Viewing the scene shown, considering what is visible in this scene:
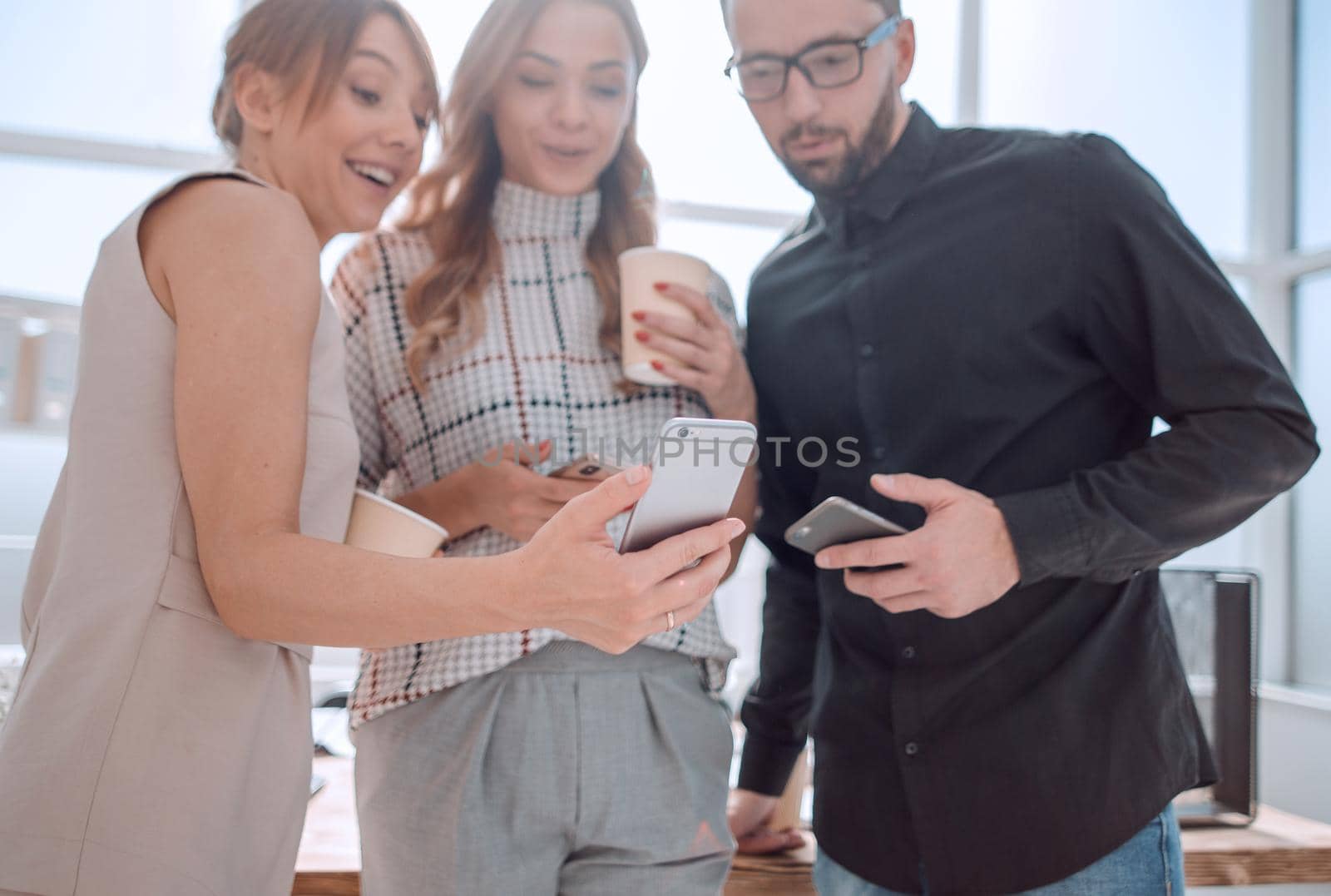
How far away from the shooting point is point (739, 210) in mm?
1914

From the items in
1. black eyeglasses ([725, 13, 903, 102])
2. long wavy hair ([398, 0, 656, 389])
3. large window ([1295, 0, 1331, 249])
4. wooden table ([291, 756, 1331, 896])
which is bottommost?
wooden table ([291, 756, 1331, 896])

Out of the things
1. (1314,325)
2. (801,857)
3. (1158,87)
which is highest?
(1158,87)

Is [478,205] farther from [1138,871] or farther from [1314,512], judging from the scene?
[1314,512]

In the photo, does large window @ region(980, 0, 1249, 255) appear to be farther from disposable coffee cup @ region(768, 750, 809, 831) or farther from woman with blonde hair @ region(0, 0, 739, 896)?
woman with blonde hair @ region(0, 0, 739, 896)

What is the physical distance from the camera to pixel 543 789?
77 centimetres

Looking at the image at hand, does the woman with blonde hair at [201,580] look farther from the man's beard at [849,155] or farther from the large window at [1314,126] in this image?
the large window at [1314,126]

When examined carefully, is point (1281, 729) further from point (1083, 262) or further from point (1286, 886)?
point (1083, 262)

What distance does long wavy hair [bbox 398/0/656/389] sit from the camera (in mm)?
910

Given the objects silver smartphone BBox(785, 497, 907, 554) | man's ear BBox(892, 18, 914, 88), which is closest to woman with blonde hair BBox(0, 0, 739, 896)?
silver smartphone BBox(785, 497, 907, 554)

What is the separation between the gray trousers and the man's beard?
1.76 feet

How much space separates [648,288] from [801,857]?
2.33ft

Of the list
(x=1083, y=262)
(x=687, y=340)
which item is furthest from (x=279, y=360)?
(x=1083, y=262)

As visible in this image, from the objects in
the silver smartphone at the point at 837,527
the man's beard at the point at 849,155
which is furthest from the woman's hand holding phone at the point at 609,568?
the man's beard at the point at 849,155

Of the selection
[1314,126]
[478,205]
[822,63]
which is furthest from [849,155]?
[1314,126]
